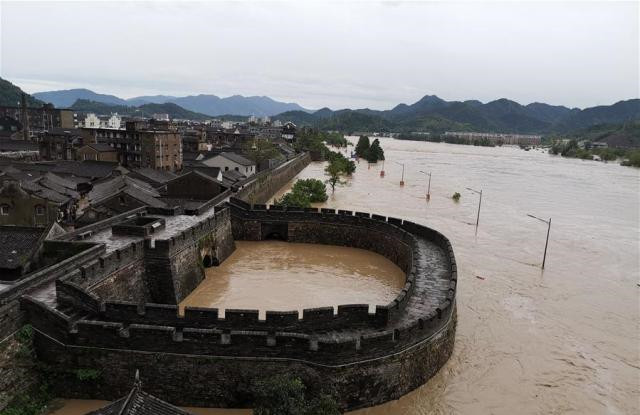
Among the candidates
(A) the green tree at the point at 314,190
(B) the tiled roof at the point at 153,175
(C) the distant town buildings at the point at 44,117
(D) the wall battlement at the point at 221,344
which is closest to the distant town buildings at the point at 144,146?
(B) the tiled roof at the point at 153,175

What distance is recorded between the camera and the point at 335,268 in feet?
80.7

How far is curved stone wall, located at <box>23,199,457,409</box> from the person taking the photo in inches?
463

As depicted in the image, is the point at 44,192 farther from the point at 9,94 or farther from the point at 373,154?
the point at 9,94

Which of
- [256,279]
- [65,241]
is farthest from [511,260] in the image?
[65,241]

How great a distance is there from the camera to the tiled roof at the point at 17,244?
51.4 ft

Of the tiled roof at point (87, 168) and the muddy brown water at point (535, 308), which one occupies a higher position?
the tiled roof at point (87, 168)

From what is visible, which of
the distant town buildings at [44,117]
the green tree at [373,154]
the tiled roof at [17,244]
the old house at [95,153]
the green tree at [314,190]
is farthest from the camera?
the green tree at [373,154]

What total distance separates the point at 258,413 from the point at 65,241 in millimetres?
9981

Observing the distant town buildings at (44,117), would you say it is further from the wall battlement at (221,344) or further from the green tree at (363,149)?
the wall battlement at (221,344)

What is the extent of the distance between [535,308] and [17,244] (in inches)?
854

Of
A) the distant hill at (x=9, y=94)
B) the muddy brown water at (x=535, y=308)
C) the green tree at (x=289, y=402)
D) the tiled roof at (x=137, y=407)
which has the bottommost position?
the muddy brown water at (x=535, y=308)

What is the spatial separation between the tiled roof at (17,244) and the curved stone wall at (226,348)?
446cm

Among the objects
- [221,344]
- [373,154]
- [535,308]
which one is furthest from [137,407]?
[373,154]

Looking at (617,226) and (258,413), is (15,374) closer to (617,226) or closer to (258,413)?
(258,413)
